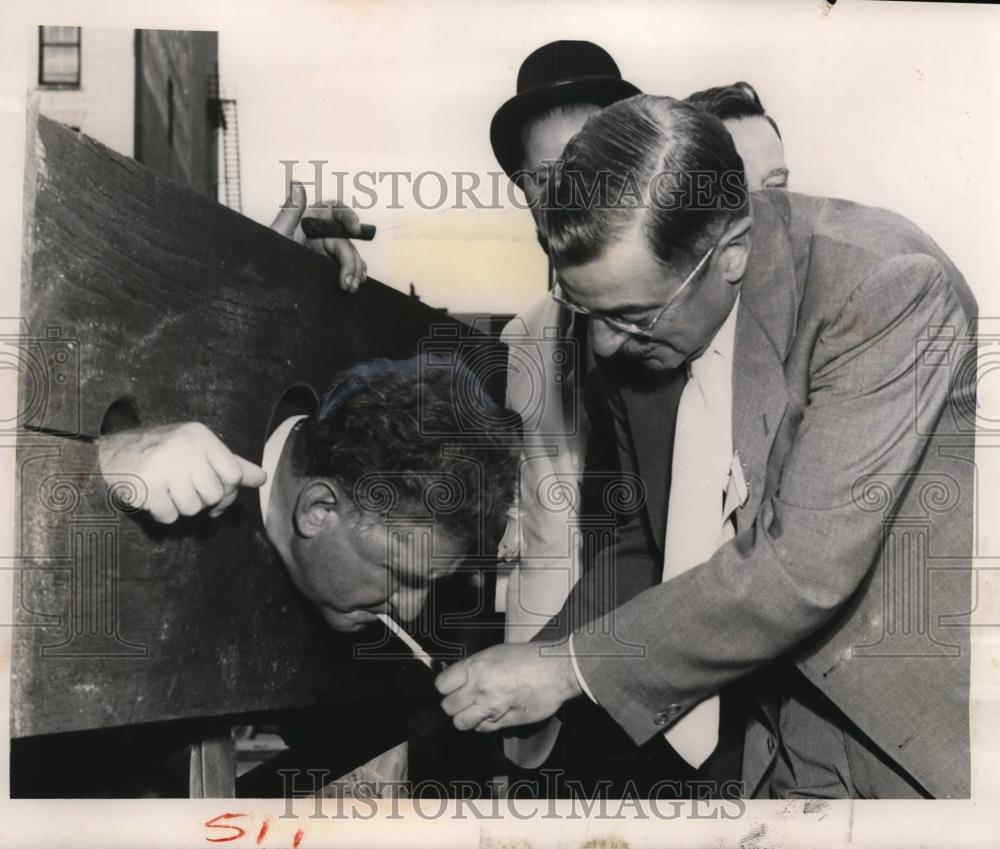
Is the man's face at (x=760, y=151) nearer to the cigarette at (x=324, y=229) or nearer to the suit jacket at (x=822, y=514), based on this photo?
the suit jacket at (x=822, y=514)

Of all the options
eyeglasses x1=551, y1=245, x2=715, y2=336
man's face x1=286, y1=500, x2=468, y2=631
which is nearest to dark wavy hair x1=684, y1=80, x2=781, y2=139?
eyeglasses x1=551, y1=245, x2=715, y2=336

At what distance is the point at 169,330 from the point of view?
2734 mm

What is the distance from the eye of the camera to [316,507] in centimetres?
299

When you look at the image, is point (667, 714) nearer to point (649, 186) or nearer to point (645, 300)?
point (645, 300)

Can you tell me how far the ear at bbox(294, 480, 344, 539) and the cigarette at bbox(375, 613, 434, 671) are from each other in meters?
0.29

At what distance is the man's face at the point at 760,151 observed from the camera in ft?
10.6

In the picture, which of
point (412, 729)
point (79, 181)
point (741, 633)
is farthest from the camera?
point (412, 729)

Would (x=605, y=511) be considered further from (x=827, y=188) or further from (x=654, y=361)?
(x=827, y=188)

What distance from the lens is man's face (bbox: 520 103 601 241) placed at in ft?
10.5

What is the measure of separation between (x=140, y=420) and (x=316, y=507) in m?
0.50

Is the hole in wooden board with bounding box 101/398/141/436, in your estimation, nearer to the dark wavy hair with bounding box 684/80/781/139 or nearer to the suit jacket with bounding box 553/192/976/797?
the suit jacket with bounding box 553/192/976/797

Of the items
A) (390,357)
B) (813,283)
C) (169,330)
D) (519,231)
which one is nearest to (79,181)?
(169,330)

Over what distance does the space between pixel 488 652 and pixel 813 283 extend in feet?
3.87

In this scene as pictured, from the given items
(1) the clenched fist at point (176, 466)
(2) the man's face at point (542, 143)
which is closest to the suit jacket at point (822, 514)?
(2) the man's face at point (542, 143)
